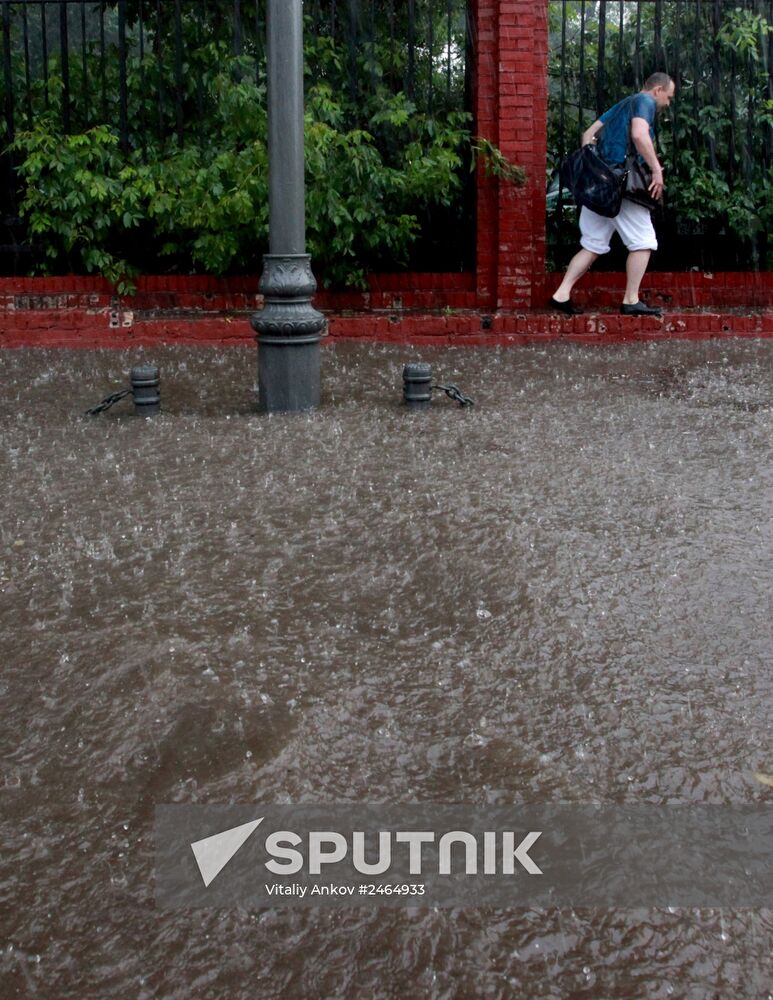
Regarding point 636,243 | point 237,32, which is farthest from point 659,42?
point 237,32

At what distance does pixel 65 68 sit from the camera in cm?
1038

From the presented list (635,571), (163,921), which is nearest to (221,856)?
(163,921)

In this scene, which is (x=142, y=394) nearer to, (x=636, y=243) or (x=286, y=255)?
(x=286, y=255)

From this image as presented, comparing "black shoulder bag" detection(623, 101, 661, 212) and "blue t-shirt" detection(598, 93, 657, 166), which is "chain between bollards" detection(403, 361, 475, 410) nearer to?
"black shoulder bag" detection(623, 101, 661, 212)

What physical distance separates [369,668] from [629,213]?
7.26 meters

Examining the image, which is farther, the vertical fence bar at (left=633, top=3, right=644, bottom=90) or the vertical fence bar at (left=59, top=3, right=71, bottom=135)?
the vertical fence bar at (left=633, top=3, right=644, bottom=90)

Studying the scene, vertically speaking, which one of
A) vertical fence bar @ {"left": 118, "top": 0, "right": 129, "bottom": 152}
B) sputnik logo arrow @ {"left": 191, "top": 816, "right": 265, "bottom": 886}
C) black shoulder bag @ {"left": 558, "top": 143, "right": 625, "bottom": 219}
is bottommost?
sputnik logo arrow @ {"left": 191, "top": 816, "right": 265, "bottom": 886}

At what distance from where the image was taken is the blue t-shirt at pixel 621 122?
32.5ft

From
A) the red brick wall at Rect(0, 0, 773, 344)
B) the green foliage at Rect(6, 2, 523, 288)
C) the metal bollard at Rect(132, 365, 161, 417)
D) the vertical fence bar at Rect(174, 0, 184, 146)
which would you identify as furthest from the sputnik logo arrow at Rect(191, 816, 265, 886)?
the vertical fence bar at Rect(174, 0, 184, 146)

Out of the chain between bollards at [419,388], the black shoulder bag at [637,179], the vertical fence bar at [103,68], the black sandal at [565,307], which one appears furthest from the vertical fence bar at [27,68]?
the chain between bollards at [419,388]

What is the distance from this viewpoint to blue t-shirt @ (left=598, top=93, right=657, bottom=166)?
9906mm

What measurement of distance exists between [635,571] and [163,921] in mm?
2373

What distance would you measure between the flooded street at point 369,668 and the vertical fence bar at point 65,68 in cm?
472

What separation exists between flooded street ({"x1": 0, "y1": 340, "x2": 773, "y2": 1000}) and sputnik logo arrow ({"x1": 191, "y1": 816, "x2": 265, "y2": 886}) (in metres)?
0.11
